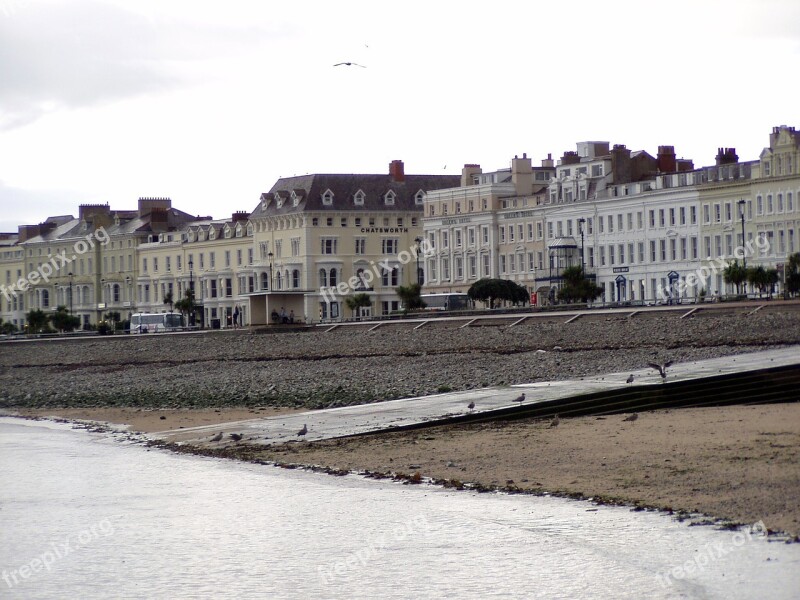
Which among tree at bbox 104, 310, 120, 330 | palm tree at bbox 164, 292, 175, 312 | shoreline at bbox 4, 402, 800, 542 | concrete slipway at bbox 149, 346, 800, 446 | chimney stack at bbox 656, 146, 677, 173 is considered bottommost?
shoreline at bbox 4, 402, 800, 542

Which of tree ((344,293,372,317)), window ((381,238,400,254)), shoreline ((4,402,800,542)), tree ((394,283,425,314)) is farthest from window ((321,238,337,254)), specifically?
shoreline ((4,402,800,542))

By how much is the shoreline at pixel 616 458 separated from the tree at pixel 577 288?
5582 centimetres

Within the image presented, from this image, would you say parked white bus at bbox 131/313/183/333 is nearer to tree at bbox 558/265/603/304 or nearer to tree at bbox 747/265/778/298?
tree at bbox 558/265/603/304

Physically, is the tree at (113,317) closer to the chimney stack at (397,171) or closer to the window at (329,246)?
the window at (329,246)

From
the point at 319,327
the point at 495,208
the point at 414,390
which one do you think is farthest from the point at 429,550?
the point at 495,208

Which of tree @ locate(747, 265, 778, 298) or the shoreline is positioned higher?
tree @ locate(747, 265, 778, 298)

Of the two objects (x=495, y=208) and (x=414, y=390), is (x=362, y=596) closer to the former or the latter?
(x=414, y=390)

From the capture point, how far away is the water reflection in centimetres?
1417

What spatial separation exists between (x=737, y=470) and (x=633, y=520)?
2.39m

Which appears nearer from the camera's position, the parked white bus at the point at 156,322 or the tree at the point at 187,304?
the parked white bus at the point at 156,322

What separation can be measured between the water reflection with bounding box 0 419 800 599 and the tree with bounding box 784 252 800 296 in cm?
4924

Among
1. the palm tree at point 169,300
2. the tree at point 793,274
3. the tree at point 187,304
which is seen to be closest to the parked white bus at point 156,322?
the tree at point 187,304

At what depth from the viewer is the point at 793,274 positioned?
6769 cm

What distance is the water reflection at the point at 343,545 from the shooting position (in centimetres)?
1417
